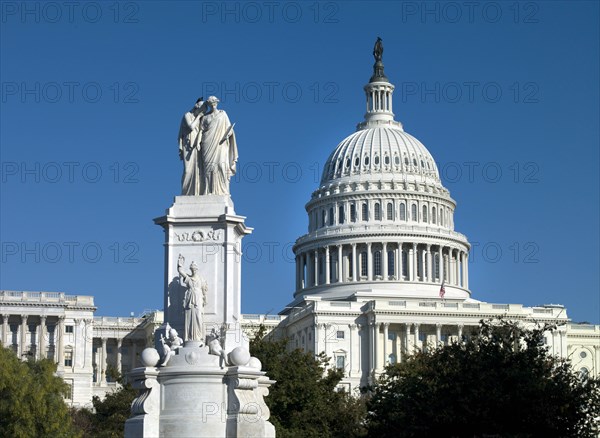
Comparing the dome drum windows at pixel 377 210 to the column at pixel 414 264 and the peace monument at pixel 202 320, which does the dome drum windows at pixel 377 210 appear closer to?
the column at pixel 414 264

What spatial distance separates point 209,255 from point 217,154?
2.59 meters

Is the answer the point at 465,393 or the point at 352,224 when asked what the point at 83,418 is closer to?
the point at 465,393

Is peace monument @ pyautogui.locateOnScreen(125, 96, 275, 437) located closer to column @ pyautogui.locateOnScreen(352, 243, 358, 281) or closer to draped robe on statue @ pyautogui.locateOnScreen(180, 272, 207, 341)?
draped robe on statue @ pyautogui.locateOnScreen(180, 272, 207, 341)

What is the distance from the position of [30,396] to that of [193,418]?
34.0 m

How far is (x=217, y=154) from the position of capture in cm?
3678

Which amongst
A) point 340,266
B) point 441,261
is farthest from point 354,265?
point 441,261

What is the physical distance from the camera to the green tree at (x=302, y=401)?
66.1 meters

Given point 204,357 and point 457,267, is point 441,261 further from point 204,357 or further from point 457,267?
point 204,357

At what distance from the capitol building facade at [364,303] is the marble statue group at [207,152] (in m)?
125

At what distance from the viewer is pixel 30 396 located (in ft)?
220

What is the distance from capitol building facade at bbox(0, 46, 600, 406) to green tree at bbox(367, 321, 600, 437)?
108m

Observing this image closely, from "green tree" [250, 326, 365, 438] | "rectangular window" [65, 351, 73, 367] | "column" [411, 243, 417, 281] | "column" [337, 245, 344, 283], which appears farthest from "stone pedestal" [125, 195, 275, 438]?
"column" [337, 245, 344, 283]

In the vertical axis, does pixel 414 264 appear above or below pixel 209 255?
above

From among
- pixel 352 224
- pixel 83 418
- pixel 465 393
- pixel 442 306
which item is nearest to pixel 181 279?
pixel 465 393
